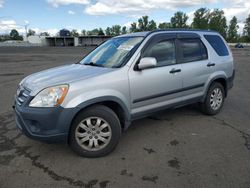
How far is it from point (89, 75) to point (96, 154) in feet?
3.79

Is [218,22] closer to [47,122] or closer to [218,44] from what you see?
[218,44]

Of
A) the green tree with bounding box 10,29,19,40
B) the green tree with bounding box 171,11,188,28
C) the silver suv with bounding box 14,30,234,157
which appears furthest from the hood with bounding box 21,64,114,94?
the green tree with bounding box 10,29,19,40

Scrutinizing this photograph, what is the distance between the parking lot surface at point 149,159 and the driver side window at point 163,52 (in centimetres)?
129

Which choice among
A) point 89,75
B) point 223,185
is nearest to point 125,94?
point 89,75

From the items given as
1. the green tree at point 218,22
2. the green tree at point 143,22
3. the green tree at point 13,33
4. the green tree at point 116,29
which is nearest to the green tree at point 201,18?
the green tree at point 218,22

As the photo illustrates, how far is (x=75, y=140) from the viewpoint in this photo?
3.30 m

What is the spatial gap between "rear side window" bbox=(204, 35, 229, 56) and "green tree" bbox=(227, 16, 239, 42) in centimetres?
10183

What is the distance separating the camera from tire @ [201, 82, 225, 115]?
498 centimetres

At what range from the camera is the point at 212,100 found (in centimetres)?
511

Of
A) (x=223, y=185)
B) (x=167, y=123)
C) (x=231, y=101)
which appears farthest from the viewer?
(x=231, y=101)

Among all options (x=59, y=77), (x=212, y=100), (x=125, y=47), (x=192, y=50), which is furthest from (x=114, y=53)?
(x=212, y=100)

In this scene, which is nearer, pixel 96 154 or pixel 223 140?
pixel 96 154

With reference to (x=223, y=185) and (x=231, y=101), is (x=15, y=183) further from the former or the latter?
(x=231, y=101)

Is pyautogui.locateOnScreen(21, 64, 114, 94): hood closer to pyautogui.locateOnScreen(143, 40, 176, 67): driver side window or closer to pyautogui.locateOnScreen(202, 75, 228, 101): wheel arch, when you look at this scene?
pyautogui.locateOnScreen(143, 40, 176, 67): driver side window
